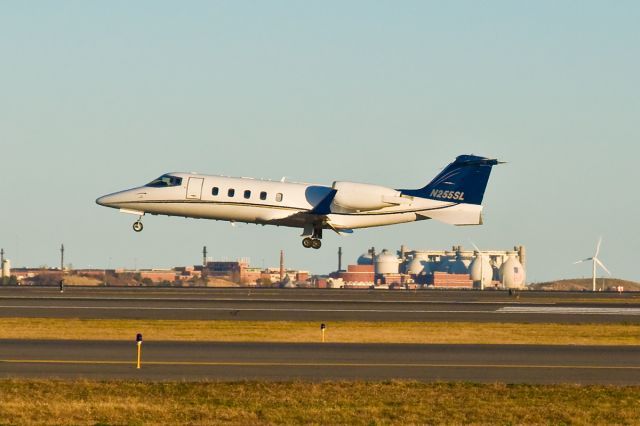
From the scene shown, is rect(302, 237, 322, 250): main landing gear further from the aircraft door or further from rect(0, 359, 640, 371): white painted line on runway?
rect(0, 359, 640, 371): white painted line on runway

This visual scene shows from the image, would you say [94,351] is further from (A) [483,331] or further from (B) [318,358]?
(A) [483,331]

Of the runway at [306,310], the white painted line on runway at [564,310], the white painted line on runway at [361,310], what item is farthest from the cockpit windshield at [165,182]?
the white painted line on runway at [564,310]

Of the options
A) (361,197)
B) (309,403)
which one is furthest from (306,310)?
(309,403)

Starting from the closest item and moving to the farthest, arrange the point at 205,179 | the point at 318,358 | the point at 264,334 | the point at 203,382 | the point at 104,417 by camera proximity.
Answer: the point at 104,417 < the point at 203,382 < the point at 318,358 < the point at 264,334 < the point at 205,179

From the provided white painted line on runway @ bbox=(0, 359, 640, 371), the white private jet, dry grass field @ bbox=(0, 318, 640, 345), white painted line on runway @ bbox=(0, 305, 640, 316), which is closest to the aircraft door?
the white private jet

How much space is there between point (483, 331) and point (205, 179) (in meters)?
23.4

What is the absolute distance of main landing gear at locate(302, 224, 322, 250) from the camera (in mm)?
62000

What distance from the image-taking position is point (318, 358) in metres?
31.0

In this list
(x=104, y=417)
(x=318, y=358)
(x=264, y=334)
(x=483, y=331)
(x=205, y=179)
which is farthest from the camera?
(x=205, y=179)

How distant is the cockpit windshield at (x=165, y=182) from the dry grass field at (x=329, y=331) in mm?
17419

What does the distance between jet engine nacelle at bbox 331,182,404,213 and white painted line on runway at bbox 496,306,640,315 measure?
362 inches

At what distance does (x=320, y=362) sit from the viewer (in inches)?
1184

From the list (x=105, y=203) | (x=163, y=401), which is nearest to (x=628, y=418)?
(x=163, y=401)

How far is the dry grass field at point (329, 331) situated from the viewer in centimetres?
3831
